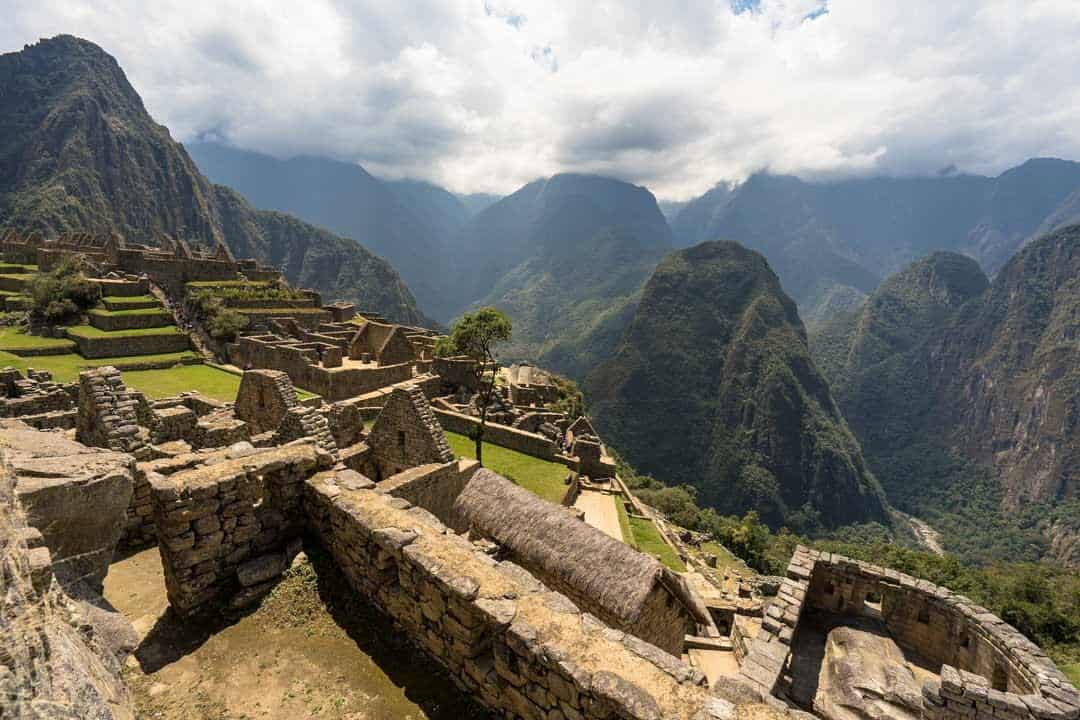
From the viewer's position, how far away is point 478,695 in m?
→ 4.76

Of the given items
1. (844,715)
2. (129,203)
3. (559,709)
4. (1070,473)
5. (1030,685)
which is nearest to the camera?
(559,709)

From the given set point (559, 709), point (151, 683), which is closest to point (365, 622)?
point (151, 683)

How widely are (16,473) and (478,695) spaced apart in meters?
5.37

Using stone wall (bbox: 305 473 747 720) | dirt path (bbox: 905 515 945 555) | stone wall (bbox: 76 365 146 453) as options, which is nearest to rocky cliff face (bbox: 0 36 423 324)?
stone wall (bbox: 76 365 146 453)

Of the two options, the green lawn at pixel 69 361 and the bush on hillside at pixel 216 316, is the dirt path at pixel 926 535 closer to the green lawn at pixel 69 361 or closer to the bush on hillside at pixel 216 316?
the bush on hillside at pixel 216 316

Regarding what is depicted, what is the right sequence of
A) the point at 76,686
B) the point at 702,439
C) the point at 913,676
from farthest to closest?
the point at 702,439, the point at 913,676, the point at 76,686

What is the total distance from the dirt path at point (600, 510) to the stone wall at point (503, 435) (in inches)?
121

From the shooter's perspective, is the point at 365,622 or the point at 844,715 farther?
the point at 844,715

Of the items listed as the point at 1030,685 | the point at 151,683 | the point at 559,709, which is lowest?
the point at 1030,685

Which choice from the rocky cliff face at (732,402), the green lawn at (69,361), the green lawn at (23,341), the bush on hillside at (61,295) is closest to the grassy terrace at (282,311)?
the green lawn at (69,361)

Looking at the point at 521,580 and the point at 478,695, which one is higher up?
the point at 521,580

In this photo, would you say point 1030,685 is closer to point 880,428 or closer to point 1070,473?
point 1070,473

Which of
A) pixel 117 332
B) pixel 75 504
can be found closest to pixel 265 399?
pixel 75 504

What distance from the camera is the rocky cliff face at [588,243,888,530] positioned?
4390 inches
